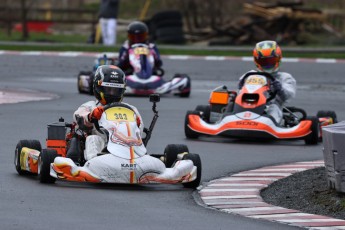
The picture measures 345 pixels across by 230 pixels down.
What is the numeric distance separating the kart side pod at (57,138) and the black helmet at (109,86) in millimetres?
A: 472

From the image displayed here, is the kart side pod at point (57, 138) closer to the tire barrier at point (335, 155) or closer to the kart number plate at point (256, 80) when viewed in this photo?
the tire barrier at point (335, 155)

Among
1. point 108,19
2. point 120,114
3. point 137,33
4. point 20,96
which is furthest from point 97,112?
point 108,19

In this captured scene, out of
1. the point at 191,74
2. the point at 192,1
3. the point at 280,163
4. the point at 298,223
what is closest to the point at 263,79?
the point at 280,163

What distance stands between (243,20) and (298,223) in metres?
26.5

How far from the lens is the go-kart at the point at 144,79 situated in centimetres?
2172

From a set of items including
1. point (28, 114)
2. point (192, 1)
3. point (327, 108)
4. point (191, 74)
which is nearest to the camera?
point (28, 114)

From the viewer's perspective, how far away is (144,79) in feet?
71.6

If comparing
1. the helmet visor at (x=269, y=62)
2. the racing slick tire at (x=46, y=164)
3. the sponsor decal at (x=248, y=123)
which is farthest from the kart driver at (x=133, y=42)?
the racing slick tire at (x=46, y=164)

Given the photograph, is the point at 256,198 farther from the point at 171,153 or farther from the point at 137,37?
the point at 137,37

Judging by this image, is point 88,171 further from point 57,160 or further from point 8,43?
point 8,43

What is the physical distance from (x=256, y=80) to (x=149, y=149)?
6.75ft

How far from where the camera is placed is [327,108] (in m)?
20.3

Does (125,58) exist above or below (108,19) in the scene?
above

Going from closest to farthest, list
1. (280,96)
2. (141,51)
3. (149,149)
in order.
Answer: (149,149), (280,96), (141,51)
